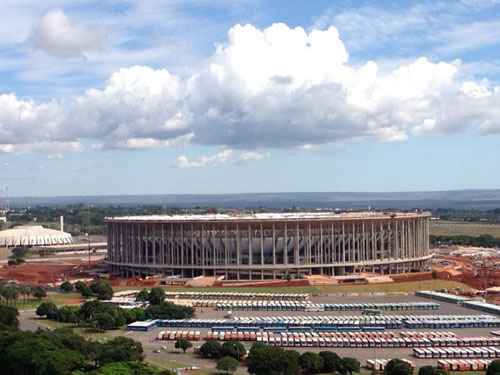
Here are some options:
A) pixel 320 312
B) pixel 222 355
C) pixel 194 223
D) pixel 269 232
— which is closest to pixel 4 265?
pixel 194 223

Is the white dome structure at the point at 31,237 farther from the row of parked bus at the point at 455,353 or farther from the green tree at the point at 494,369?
the green tree at the point at 494,369

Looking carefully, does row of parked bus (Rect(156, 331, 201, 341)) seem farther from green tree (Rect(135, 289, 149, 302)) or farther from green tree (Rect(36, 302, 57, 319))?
green tree (Rect(135, 289, 149, 302))

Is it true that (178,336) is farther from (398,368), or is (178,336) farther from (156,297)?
(398,368)

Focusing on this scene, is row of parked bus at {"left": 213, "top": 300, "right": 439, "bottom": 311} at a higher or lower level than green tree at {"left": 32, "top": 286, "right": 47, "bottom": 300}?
lower

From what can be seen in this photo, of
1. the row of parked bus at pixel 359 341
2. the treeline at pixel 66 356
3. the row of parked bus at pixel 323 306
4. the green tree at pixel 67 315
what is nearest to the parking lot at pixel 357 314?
the row of parked bus at pixel 359 341

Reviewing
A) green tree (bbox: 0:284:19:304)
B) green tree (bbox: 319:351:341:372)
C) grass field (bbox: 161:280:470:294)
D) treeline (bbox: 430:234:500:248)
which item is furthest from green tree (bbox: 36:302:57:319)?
treeline (bbox: 430:234:500:248)

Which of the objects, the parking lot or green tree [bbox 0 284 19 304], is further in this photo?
green tree [bbox 0 284 19 304]

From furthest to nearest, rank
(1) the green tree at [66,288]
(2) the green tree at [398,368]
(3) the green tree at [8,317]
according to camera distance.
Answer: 1. (1) the green tree at [66,288]
2. (3) the green tree at [8,317]
3. (2) the green tree at [398,368]
